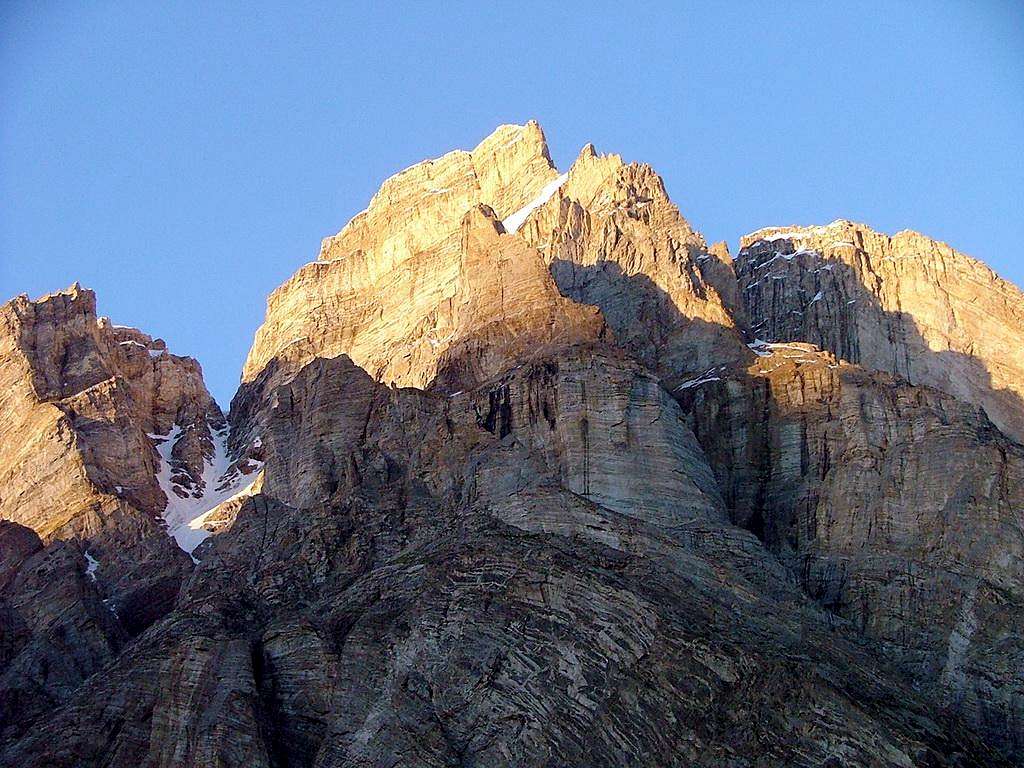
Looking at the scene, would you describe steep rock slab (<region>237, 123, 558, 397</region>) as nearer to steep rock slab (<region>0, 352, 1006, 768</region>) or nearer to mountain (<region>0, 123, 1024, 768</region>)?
mountain (<region>0, 123, 1024, 768</region>)

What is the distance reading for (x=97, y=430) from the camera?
140 meters

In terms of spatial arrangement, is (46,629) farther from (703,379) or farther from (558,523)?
(703,379)

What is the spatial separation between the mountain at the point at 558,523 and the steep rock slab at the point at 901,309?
36 cm

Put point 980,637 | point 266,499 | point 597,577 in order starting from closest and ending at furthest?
point 597,577
point 980,637
point 266,499

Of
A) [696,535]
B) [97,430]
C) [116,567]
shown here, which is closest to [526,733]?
[696,535]

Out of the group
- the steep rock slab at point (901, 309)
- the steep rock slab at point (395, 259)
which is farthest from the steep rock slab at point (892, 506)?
the steep rock slab at point (395, 259)

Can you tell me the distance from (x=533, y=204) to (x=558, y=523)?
68783mm

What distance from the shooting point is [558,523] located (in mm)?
87125

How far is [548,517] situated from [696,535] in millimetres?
7517

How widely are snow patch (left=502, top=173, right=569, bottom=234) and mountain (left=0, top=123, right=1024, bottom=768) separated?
1.46 meters

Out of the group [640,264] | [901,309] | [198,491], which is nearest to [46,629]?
[198,491]

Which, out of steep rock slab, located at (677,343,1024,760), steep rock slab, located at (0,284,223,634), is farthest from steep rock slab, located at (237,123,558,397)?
steep rock slab, located at (677,343,1024,760)

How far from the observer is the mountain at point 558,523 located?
7562 cm

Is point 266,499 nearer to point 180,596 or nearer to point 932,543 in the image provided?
point 180,596
